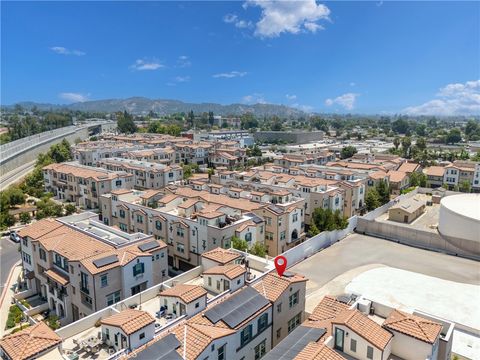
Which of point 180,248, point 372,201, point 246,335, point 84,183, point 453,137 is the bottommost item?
point 180,248

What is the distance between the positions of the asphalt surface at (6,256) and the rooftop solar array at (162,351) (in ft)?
86.8

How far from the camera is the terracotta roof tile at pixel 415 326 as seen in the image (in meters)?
16.9

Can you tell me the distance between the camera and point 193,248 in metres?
37.4

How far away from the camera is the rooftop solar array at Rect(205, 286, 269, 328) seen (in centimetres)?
1939

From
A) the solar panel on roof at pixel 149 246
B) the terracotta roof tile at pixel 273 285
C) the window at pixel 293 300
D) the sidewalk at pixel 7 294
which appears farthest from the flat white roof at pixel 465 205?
the sidewalk at pixel 7 294

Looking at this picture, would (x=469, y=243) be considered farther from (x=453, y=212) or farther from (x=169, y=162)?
(x=169, y=162)

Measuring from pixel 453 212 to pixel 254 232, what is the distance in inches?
1083

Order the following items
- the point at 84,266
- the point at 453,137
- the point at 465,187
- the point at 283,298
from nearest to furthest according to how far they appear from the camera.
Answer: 1. the point at 283,298
2. the point at 84,266
3. the point at 465,187
4. the point at 453,137

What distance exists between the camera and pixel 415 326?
57.3ft

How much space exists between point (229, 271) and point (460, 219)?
35738 millimetres

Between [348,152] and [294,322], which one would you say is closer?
[294,322]

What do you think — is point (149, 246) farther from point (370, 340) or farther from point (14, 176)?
point (14, 176)

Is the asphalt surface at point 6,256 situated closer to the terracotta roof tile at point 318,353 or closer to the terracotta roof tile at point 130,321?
the terracotta roof tile at point 130,321

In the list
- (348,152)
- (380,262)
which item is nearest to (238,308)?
(380,262)
